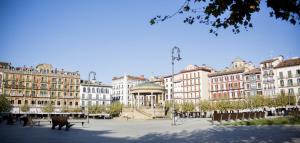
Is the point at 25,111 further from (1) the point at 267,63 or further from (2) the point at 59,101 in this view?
(1) the point at 267,63

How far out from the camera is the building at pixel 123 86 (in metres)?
112

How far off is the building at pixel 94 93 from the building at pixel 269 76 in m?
53.7

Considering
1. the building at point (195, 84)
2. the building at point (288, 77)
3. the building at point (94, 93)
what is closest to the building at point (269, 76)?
the building at point (288, 77)

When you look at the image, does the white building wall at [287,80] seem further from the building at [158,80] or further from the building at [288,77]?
the building at [158,80]

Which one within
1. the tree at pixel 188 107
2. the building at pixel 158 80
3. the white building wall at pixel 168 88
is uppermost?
the building at pixel 158 80

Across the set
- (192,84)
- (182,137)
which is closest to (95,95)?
(192,84)

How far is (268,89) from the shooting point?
251ft

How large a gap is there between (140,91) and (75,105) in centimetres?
4116

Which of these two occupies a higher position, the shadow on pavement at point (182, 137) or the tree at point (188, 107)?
the shadow on pavement at point (182, 137)

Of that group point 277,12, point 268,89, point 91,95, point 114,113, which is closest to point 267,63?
point 268,89

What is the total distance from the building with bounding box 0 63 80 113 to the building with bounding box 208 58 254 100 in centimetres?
4487

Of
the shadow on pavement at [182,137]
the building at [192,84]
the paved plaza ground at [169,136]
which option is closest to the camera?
the shadow on pavement at [182,137]

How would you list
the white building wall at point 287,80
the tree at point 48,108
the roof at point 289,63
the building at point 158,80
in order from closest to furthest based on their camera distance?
the white building wall at point 287,80 → the roof at point 289,63 → the tree at point 48,108 → the building at point 158,80

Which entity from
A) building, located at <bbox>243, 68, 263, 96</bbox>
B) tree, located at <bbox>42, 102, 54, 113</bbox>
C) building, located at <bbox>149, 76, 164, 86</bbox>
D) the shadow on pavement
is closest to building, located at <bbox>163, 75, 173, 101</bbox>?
building, located at <bbox>149, 76, 164, 86</bbox>
